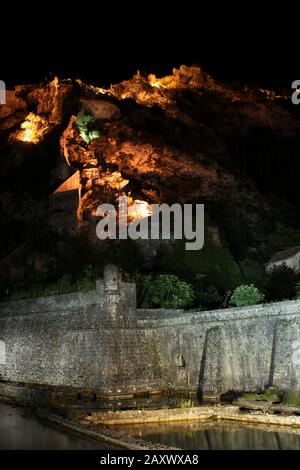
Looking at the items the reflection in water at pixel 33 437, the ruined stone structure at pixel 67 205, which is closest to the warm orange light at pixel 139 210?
the ruined stone structure at pixel 67 205

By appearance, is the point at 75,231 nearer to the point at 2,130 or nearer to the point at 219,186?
the point at 219,186

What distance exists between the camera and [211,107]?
292 ft

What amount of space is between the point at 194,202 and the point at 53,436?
45.4 metres

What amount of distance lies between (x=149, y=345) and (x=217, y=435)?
10.1m

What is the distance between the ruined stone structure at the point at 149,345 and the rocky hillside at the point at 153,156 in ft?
63.1

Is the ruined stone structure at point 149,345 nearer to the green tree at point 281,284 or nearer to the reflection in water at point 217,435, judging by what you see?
the reflection in water at point 217,435

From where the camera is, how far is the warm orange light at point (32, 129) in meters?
77.6

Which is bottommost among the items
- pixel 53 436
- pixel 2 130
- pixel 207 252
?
pixel 53 436

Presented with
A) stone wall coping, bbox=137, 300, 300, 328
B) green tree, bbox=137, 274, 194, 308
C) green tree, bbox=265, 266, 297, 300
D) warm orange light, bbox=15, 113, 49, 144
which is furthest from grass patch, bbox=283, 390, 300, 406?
warm orange light, bbox=15, 113, 49, 144

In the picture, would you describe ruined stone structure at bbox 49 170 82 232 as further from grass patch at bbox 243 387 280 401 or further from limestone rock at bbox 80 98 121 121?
grass patch at bbox 243 387 280 401

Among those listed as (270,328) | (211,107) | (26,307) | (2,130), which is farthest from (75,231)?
(211,107)

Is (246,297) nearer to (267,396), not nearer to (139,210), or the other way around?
(267,396)

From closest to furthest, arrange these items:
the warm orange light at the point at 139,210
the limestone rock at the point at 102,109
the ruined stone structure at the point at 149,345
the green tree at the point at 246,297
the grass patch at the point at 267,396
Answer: the grass patch at the point at 267,396 < the ruined stone structure at the point at 149,345 < the green tree at the point at 246,297 < the warm orange light at the point at 139,210 < the limestone rock at the point at 102,109

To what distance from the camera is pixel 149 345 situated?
28.2 m
